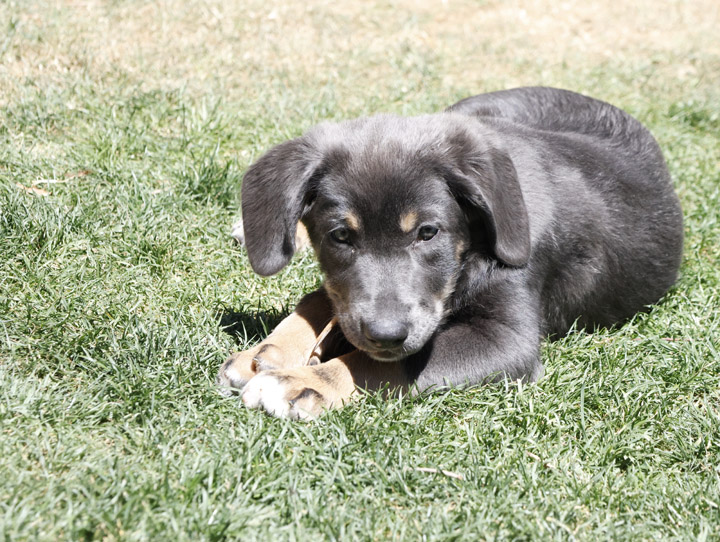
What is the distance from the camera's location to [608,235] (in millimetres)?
4379

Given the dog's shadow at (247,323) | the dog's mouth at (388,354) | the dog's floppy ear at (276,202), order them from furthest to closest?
the dog's shadow at (247,323), the dog's floppy ear at (276,202), the dog's mouth at (388,354)

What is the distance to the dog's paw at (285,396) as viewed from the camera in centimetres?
338

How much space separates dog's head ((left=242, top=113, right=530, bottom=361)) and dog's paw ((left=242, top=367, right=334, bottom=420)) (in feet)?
0.99

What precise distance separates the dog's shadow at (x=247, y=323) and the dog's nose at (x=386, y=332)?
0.83 metres

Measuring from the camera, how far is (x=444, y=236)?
3693mm

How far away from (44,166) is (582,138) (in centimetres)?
352

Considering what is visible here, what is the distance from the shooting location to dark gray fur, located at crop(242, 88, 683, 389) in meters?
3.58

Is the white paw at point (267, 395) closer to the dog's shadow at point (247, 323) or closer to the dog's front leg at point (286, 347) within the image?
the dog's front leg at point (286, 347)

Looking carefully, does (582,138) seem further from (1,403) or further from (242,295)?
(1,403)

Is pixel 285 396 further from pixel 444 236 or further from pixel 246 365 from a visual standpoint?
pixel 444 236

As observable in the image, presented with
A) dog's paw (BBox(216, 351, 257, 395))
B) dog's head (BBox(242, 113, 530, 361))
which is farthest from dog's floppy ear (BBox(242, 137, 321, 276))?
dog's paw (BBox(216, 351, 257, 395))

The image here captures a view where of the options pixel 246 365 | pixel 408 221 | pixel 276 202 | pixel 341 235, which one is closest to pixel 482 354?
pixel 408 221

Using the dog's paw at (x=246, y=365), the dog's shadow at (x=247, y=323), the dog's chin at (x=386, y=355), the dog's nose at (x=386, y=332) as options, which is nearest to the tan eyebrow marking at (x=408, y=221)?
the dog's nose at (x=386, y=332)

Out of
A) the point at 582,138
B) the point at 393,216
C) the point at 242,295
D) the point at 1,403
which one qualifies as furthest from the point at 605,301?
the point at 1,403
